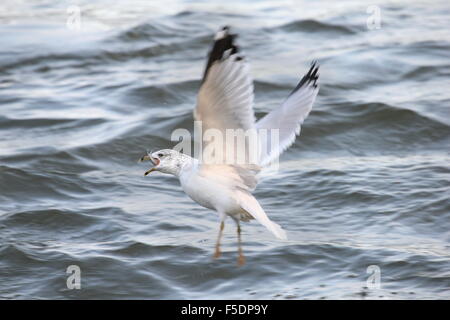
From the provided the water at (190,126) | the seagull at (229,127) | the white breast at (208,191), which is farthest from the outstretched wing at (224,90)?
the water at (190,126)

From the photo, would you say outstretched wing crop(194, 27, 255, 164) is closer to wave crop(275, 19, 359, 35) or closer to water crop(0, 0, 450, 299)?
water crop(0, 0, 450, 299)

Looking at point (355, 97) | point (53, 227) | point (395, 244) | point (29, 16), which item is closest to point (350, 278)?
point (395, 244)

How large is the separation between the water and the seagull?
3.76 feet

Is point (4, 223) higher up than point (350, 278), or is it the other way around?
point (4, 223)

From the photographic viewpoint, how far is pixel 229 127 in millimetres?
5746

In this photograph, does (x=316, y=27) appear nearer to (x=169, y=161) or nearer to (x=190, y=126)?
(x=190, y=126)

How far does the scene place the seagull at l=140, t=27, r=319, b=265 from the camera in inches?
219

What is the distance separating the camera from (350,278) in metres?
7.14

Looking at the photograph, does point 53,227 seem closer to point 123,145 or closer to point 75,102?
point 123,145

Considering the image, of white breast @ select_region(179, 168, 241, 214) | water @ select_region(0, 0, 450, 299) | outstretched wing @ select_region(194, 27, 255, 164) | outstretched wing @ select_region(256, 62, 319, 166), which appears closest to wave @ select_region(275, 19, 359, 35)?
water @ select_region(0, 0, 450, 299)

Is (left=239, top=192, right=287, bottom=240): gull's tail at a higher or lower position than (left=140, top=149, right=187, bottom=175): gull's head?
lower

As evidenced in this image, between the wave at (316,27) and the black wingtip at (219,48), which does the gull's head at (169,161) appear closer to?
the black wingtip at (219,48)

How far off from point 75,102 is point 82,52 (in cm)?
201

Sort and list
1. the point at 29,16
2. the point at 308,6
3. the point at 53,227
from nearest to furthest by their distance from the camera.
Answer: the point at 53,227, the point at 29,16, the point at 308,6
